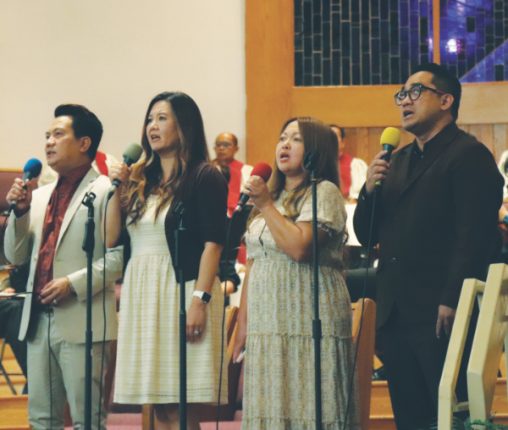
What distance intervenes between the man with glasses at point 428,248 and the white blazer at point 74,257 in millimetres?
1018

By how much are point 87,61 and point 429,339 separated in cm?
630

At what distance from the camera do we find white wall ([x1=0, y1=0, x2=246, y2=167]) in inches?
358

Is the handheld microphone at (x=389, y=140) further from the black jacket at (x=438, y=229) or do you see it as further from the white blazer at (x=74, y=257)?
the white blazer at (x=74, y=257)

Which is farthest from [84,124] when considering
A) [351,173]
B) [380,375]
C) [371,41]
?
[371,41]

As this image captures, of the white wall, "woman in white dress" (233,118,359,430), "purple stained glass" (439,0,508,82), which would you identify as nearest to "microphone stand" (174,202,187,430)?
"woman in white dress" (233,118,359,430)

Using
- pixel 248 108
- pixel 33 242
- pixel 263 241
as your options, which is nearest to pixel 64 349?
pixel 33 242

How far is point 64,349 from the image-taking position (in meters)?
3.82

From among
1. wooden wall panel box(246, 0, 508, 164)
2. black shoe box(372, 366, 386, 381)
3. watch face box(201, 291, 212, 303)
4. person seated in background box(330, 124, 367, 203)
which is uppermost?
wooden wall panel box(246, 0, 508, 164)

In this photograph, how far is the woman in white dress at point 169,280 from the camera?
3605 mm

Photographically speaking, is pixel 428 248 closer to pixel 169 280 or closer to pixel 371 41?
pixel 169 280

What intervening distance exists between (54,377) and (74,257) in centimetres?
45

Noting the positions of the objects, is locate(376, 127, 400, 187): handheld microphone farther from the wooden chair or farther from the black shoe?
the black shoe

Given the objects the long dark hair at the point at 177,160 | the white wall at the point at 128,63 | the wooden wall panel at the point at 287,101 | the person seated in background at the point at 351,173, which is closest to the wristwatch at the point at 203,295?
the long dark hair at the point at 177,160

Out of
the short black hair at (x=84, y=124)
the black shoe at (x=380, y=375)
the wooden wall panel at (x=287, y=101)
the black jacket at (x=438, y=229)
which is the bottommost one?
the black shoe at (x=380, y=375)
